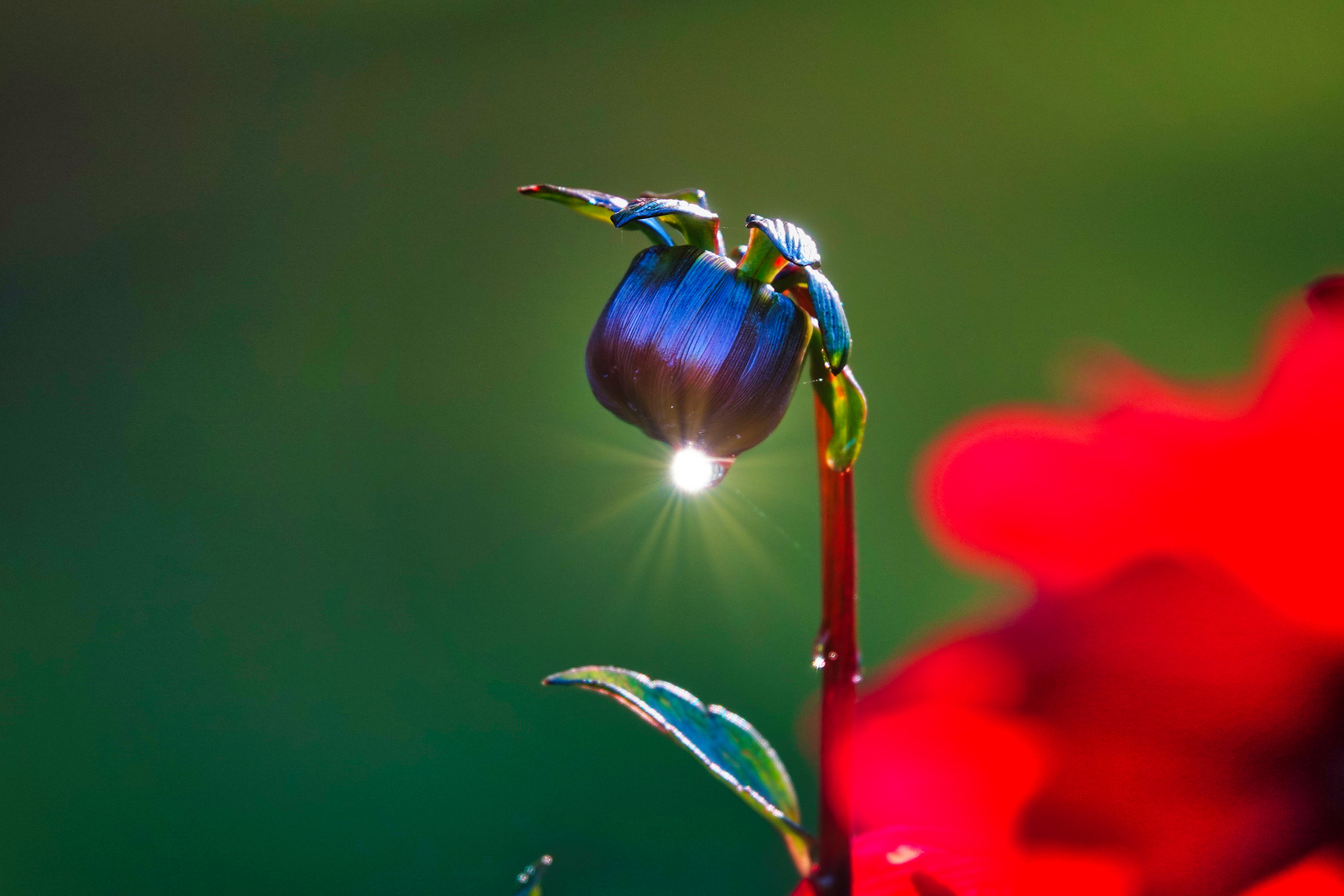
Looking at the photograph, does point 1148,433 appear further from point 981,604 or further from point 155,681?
point 155,681

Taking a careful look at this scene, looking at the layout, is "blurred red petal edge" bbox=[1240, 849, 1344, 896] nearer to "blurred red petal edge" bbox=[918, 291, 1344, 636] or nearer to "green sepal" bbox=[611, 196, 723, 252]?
"blurred red petal edge" bbox=[918, 291, 1344, 636]

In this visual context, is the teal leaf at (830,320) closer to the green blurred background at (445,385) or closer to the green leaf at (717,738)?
the green leaf at (717,738)

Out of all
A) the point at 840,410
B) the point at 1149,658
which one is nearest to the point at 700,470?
the point at 840,410

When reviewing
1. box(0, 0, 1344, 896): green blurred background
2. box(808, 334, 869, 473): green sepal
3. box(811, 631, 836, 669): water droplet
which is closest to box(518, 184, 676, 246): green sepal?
box(808, 334, 869, 473): green sepal

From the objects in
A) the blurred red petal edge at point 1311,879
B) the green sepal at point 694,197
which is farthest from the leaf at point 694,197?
the blurred red petal edge at point 1311,879

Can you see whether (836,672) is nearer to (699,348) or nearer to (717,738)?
(717,738)

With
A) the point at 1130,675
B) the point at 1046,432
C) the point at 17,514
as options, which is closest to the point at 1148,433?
the point at 1046,432

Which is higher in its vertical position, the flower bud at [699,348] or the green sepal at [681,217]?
the green sepal at [681,217]
